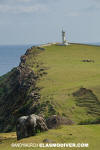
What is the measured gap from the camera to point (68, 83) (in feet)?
227

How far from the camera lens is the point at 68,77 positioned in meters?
74.4

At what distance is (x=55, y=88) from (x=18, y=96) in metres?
16.6

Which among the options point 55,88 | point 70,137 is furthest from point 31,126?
point 55,88

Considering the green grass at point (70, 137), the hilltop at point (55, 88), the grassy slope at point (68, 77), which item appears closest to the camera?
the green grass at point (70, 137)

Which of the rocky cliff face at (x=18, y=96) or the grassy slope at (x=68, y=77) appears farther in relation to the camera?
the rocky cliff face at (x=18, y=96)

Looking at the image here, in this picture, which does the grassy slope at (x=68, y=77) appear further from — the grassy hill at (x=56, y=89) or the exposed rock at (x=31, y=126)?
the exposed rock at (x=31, y=126)

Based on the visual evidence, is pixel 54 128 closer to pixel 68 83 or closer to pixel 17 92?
pixel 68 83

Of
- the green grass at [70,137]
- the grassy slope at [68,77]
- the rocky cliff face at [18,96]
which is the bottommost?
the rocky cliff face at [18,96]

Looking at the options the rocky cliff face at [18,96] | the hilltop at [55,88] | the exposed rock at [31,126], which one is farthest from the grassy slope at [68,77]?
the exposed rock at [31,126]

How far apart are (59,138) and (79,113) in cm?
2097

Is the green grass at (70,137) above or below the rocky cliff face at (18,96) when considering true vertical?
above

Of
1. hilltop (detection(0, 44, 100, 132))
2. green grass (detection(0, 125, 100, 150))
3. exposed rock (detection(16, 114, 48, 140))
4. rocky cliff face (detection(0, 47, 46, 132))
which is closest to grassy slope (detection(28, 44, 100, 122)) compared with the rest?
hilltop (detection(0, 44, 100, 132))

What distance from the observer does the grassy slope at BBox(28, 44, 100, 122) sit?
181ft

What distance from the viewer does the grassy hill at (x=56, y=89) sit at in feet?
176
